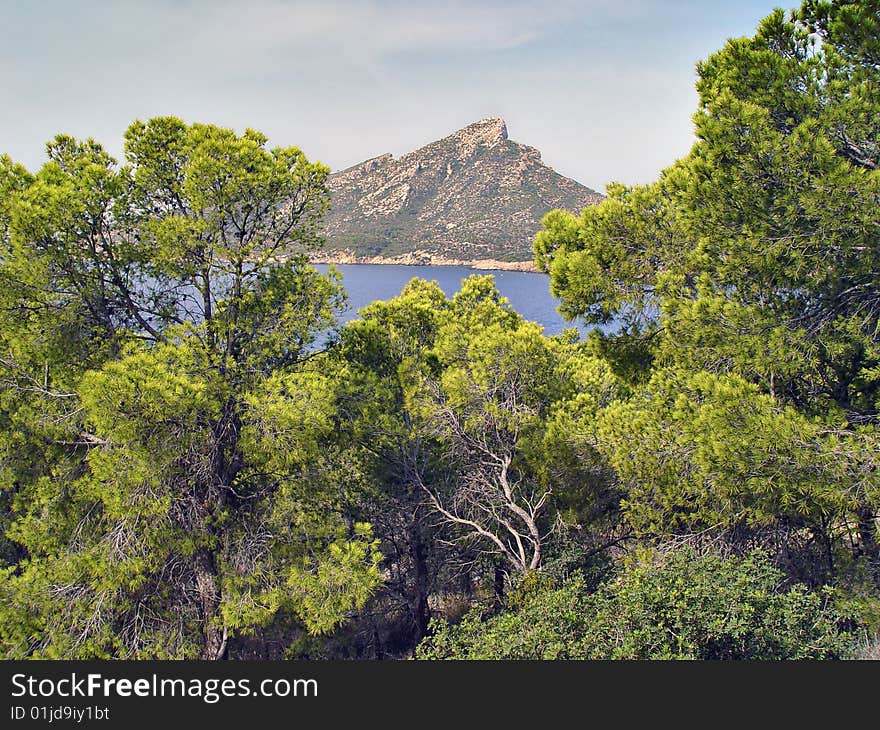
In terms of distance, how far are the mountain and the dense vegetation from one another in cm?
11910

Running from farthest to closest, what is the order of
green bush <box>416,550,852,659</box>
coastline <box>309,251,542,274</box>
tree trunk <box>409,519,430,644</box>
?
coastline <box>309,251,542,274</box>, tree trunk <box>409,519,430,644</box>, green bush <box>416,550,852,659</box>

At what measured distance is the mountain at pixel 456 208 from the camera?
143875 millimetres

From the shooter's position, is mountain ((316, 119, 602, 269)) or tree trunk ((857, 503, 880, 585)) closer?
tree trunk ((857, 503, 880, 585))

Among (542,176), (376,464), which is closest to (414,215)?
(542,176)

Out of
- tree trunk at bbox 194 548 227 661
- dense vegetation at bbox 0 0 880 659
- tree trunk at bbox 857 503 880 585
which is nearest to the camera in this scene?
dense vegetation at bbox 0 0 880 659

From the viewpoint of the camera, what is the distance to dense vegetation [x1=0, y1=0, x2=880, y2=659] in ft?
23.0

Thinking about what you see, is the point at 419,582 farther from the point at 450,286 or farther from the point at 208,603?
the point at 450,286

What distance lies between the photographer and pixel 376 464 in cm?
1238

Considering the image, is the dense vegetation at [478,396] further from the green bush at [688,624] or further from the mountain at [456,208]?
the mountain at [456,208]

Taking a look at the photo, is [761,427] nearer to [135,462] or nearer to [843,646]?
[843,646]

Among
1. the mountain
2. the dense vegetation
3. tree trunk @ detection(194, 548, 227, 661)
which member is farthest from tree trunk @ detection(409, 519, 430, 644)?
the mountain

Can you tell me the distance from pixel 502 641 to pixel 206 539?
4.65 metres

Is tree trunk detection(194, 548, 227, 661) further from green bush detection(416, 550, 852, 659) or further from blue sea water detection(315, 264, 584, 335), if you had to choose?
blue sea water detection(315, 264, 584, 335)

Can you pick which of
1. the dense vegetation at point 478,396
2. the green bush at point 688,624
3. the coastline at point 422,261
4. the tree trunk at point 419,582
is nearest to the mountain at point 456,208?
the coastline at point 422,261
